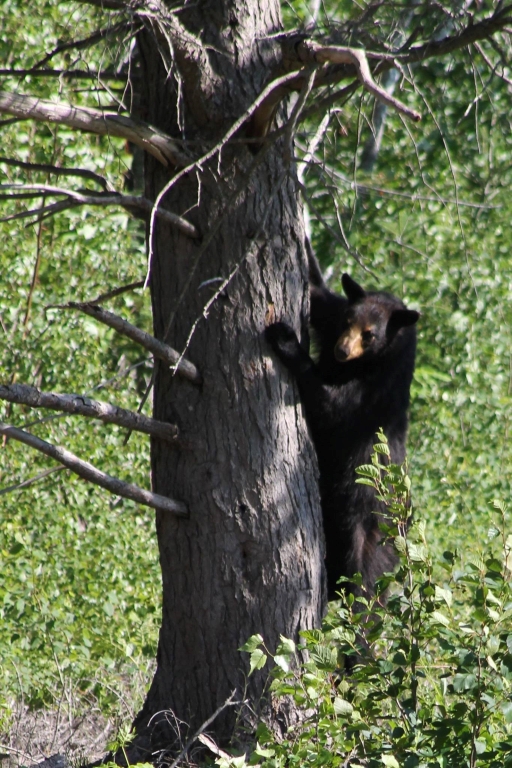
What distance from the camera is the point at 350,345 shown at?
4559 mm

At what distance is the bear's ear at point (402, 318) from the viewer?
477 cm

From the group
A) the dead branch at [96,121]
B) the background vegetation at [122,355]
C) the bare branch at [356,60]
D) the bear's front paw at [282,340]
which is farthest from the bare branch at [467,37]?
the bear's front paw at [282,340]

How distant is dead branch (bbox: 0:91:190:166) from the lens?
324cm

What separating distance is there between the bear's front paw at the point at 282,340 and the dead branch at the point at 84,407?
509mm

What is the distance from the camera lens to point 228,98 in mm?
3701

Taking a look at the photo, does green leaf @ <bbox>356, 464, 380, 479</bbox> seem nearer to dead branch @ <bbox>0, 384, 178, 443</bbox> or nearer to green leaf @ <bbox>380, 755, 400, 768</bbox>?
green leaf @ <bbox>380, 755, 400, 768</bbox>

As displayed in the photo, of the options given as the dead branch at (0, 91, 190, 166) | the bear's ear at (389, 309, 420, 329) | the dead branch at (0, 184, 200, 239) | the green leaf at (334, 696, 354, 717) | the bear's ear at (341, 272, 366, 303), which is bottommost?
the green leaf at (334, 696, 354, 717)

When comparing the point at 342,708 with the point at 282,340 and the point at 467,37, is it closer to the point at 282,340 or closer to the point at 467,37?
the point at 282,340

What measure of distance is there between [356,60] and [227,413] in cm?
139

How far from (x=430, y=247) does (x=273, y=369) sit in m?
5.30

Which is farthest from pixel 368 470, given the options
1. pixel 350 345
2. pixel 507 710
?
pixel 350 345

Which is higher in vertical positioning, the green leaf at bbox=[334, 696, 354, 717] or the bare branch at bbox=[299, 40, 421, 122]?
the bare branch at bbox=[299, 40, 421, 122]

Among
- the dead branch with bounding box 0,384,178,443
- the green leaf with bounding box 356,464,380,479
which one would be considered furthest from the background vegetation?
the green leaf with bounding box 356,464,380,479

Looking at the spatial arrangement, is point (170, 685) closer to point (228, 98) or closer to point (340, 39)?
point (228, 98)
